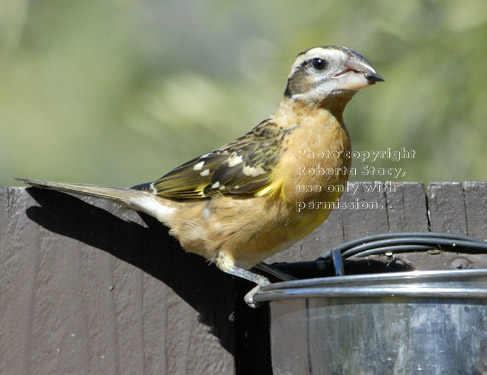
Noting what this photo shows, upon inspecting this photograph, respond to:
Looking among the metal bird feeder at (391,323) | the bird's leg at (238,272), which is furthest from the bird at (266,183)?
the metal bird feeder at (391,323)

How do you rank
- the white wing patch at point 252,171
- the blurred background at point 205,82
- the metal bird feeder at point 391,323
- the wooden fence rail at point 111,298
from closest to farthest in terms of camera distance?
1. the metal bird feeder at point 391,323
2. the wooden fence rail at point 111,298
3. the white wing patch at point 252,171
4. the blurred background at point 205,82

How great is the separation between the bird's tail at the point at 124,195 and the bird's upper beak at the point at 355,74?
950 millimetres

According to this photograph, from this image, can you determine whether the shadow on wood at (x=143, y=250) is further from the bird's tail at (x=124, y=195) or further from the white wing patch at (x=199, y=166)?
the white wing patch at (x=199, y=166)

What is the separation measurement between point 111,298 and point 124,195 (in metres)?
0.46

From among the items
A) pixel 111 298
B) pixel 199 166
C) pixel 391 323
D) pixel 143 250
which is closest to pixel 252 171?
pixel 199 166

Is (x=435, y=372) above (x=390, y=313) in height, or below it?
below

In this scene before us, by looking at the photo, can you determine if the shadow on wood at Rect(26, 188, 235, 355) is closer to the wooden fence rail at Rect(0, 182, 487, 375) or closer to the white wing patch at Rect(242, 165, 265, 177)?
the wooden fence rail at Rect(0, 182, 487, 375)

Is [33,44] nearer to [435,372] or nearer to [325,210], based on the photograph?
[325,210]

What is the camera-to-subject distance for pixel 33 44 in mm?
7238

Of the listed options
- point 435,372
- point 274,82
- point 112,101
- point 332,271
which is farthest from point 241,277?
point 112,101

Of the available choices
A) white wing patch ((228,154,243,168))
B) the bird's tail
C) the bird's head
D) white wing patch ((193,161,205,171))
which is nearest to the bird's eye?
the bird's head

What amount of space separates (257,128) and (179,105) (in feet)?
5.83

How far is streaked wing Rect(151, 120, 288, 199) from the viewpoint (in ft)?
11.5

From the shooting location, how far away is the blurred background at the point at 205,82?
14.9 ft
